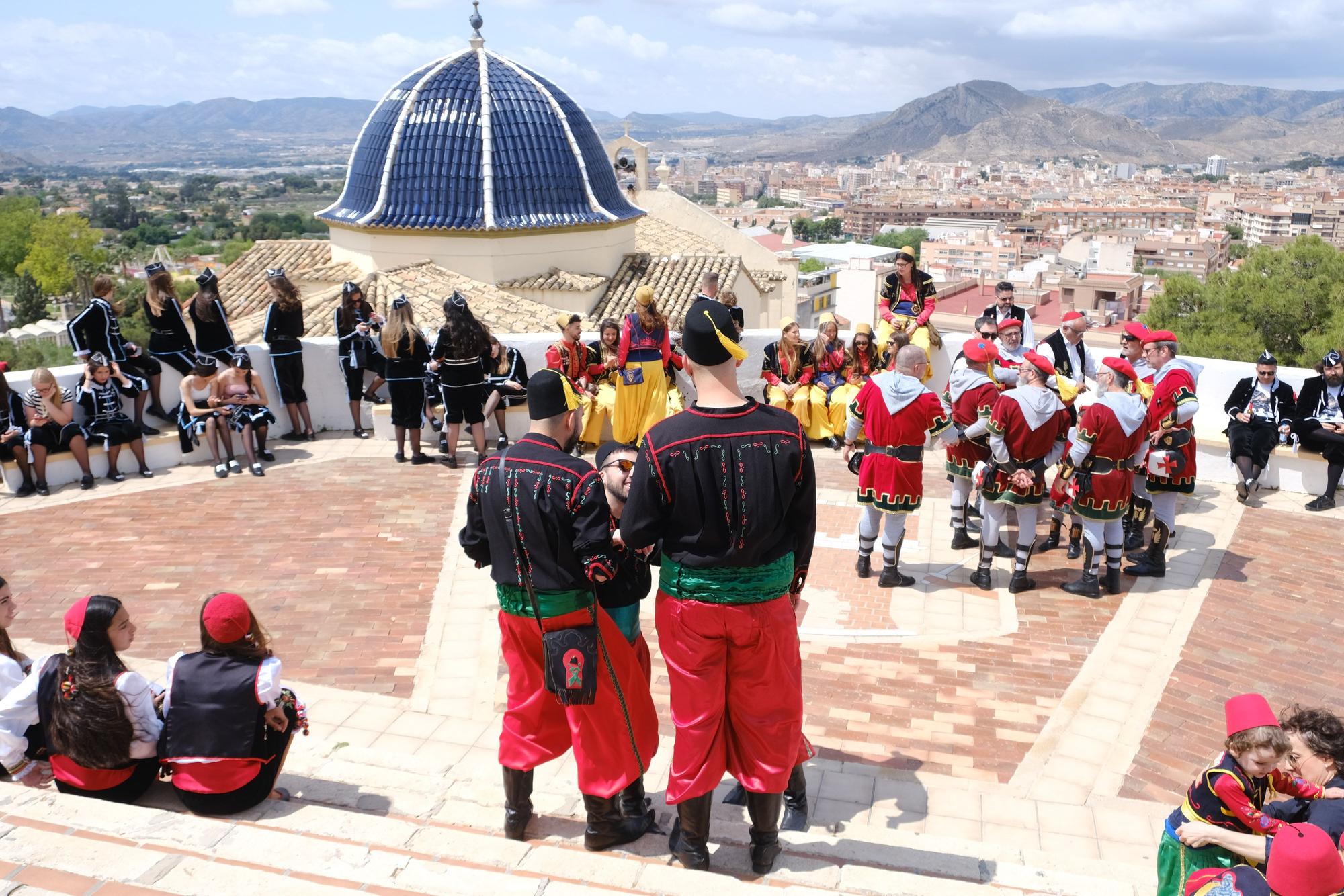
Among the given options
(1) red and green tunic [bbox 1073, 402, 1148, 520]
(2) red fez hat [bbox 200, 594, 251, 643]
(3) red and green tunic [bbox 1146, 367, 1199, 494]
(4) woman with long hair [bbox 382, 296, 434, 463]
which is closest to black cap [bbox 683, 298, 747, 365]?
(2) red fez hat [bbox 200, 594, 251, 643]

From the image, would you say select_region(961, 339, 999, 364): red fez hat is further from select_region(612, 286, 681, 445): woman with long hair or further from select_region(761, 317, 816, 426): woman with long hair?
select_region(612, 286, 681, 445): woman with long hair

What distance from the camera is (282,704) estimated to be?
3.96 m

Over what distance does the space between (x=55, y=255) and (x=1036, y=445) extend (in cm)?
8832

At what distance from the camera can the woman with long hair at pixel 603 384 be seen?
9422mm

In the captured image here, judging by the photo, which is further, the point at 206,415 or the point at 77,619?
the point at 206,415

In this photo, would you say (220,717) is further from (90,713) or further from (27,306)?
(27,306)

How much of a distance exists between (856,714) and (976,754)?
65cm

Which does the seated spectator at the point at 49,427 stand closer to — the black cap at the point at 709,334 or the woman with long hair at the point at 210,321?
the woman with long hair at the point at 210,321

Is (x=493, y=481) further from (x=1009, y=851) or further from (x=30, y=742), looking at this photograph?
(x=1009, y=851)

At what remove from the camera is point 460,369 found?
898 centimetres

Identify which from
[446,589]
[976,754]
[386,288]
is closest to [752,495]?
[976,754]

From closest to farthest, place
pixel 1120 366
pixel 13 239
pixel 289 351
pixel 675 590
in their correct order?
pixel 675 590, pixel 1120 366, pixel 289 351, pixel 13 239

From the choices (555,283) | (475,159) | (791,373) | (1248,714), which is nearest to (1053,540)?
(791,373)

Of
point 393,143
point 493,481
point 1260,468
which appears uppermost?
point 393,143
